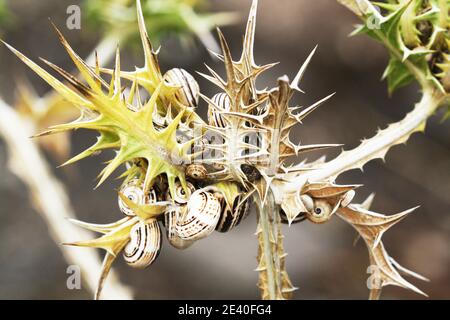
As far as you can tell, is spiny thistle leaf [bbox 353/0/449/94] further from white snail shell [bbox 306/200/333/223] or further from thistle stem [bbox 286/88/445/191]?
white snail shell [bbox 306/200/333/223]

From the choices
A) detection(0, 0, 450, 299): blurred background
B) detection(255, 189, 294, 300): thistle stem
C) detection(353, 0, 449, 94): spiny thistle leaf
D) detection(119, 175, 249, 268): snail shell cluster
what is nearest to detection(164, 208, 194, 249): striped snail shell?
detection(119, 175, 249, 268): snail shell cluster

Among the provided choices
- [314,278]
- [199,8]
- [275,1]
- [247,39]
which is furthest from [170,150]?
[275,1]

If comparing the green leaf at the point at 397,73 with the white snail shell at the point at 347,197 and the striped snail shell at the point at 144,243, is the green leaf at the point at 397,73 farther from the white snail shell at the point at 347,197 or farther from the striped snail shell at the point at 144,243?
the striped snail shell at the point at 144,243

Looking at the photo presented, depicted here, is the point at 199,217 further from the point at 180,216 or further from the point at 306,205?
the point at 306,205

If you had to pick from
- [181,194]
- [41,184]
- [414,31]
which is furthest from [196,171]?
[41,184]

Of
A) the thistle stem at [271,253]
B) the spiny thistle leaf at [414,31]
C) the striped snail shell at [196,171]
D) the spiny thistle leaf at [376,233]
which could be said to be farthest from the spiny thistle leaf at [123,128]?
the spiny thistle leaf at [414,31]

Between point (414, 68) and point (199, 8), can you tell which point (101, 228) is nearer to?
point (414, 68)
